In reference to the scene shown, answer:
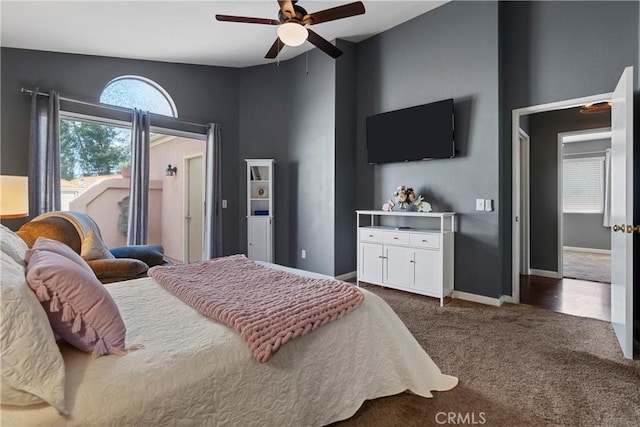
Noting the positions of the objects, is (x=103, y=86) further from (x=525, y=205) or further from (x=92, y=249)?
(x=525, y=205)

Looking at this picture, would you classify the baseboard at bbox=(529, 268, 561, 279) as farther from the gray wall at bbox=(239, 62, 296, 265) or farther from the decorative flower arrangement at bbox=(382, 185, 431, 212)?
the gray wall at bbox=(239, 62, 296, 265)

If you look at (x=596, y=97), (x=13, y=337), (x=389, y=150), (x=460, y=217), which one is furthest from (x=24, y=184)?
(x=596, y=97)

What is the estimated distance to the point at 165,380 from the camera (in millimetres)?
1031

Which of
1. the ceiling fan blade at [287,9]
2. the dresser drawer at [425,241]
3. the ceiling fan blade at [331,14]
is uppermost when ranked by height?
the ceiling fan blade at [331,14]

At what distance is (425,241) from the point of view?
11.4 feet

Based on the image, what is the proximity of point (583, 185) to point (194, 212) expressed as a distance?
313 inches

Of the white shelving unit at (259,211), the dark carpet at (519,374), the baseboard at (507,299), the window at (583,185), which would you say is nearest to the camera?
the dark carpet at (519,374)

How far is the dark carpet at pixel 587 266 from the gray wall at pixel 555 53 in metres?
2.03

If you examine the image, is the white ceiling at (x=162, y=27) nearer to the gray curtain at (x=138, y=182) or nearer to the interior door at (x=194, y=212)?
the gray curtain at (x=138, y=182)

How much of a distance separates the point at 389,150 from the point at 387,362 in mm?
3002

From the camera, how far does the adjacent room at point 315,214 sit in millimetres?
1152

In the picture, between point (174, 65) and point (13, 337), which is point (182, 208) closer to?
point (174, 65)

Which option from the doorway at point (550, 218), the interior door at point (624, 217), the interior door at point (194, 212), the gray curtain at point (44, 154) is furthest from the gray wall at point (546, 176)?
the gray curtain at point (44, 154)

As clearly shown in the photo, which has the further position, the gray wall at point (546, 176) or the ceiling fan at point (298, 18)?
the gray wall at point (546, 176)
